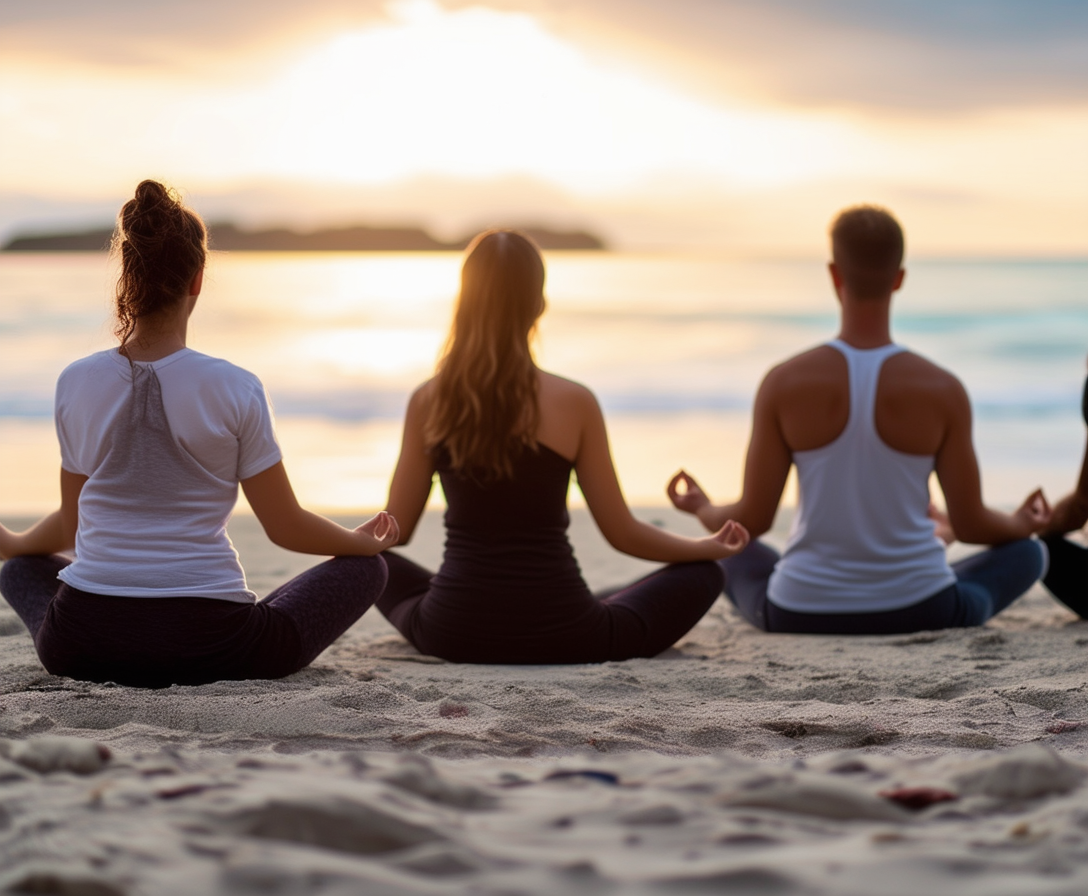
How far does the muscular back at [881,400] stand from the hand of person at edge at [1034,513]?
0.48m

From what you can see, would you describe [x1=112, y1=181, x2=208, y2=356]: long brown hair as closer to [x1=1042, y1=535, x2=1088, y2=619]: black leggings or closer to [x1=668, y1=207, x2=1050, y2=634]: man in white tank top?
[x1=668, y1=207, x2=1050, y2=634]: man in white tank top

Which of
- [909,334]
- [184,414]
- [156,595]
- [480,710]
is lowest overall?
[480,710]

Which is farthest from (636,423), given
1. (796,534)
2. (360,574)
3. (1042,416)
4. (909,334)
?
(909,334)

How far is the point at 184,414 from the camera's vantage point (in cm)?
301

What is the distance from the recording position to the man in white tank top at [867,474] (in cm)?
402

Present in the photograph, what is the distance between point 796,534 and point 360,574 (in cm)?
155

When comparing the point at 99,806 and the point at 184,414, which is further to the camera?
the point at 184,414

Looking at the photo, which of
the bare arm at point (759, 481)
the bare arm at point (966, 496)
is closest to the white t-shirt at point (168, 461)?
the bare arm at point (759, 481)

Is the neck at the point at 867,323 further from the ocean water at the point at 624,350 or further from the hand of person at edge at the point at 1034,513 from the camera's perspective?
the ocean water at the point at 624,350

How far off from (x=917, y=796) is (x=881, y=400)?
7.34 feet

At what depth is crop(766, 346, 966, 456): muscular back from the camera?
4.00 m

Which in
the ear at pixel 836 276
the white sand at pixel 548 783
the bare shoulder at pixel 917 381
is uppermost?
the ear at pixel 836 276

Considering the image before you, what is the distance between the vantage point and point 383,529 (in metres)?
3.54

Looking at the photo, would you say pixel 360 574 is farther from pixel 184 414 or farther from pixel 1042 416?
pixel 1042 416
